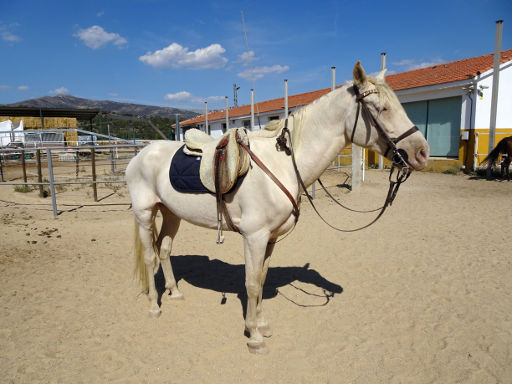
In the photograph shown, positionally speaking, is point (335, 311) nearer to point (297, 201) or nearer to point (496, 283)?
point (297, 201)

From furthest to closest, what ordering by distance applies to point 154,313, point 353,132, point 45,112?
point 45,112 → point 154,313 → point 353,132

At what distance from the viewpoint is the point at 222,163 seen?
89.7 inches

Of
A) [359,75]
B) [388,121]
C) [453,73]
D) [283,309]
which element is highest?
[453,73]

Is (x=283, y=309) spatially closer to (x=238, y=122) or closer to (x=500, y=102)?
(x=500, y=102)

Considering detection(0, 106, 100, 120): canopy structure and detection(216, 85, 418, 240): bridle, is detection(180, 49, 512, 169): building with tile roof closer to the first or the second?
detection(216, 85, 418, 240): bridle

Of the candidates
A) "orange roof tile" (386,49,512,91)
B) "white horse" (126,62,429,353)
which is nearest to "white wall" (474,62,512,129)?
"orange roof tile" (386,49,512,91)

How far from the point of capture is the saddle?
2209 millimetres

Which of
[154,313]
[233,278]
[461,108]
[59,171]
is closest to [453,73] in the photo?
[461,108]

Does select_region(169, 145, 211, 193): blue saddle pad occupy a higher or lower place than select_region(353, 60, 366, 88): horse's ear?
lower

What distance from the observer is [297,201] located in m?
2.34

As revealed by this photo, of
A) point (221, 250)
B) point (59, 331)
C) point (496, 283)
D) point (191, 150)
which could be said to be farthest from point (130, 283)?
point (496, 283)

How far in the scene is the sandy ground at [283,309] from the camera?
2.21 metres

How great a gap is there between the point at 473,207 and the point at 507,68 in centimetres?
891

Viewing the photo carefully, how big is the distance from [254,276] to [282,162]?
34.4 inches
